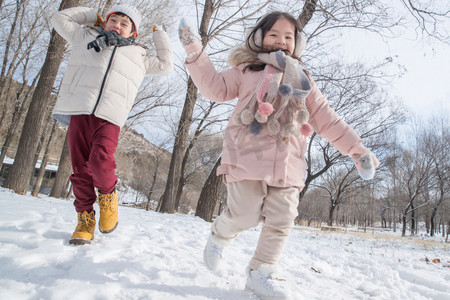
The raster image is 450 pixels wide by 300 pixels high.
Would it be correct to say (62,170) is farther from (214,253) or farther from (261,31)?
(261,31)

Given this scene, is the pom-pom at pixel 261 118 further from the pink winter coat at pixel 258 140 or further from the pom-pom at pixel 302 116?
the pom-pom at pixel 302 116

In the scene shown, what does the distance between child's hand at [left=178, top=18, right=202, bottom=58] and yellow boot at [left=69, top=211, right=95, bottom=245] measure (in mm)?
1448

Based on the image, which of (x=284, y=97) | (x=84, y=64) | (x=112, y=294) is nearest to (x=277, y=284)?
(x=112, y=294)

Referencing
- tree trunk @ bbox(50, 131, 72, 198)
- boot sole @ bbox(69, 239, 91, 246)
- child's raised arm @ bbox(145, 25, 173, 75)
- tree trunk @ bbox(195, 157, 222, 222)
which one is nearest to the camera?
boot sole @ bbox(69, 239, 91, 246)

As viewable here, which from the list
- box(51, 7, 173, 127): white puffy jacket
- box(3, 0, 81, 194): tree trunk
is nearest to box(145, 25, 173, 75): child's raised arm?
box(51, 7, 173, 127): white puffy jacket

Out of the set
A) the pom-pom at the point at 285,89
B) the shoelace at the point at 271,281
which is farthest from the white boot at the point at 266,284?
the pom-pom at the point at 285,89

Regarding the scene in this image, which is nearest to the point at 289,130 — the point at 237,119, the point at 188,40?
the point at 237,119

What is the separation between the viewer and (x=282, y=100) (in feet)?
5.35

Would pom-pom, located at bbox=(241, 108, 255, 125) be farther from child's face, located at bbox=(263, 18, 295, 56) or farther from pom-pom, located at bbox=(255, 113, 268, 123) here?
child's face, located at bbox=(263, 18, 295, 56)

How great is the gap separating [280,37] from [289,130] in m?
0.71

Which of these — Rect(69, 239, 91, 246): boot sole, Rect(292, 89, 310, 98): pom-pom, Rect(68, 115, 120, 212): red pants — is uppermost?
Rect(292, 89, 310, 98): pom-pom

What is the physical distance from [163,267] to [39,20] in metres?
14.0

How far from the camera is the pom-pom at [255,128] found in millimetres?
1574

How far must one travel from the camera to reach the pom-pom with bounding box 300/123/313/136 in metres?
1.62
